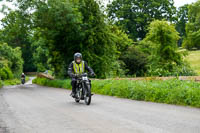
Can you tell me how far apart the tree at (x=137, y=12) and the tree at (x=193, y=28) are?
445cm

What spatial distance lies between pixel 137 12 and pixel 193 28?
12.2m

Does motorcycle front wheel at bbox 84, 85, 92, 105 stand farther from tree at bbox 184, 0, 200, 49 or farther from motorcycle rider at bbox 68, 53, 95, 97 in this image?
tree at bbox 184, 0, 200, 49

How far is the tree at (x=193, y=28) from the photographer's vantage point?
60991 millimetres

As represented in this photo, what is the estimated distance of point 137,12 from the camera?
6388cm

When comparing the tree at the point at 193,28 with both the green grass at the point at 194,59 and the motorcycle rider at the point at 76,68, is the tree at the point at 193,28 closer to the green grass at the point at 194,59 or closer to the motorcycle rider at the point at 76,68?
the green grass at the point at 194,59

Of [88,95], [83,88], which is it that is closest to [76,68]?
[83,88]

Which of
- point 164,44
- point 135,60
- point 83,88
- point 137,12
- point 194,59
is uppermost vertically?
point 137,12

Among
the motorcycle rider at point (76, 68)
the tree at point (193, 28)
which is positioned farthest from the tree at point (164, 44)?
the tree at point (193, 28)

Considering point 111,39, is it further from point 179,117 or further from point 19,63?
point 19,63

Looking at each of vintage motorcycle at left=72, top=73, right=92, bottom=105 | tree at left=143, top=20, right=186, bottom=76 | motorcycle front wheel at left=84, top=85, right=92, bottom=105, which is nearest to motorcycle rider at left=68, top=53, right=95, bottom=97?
vintage motorcycle at left=72, top=73, right=92, bottom=105

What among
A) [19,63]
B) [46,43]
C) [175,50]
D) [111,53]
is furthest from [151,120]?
[19,63]

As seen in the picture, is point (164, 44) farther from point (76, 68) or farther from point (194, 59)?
point (194, 59)

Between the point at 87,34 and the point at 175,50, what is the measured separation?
1133 centimetres

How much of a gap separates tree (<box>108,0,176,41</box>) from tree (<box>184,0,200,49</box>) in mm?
4447
